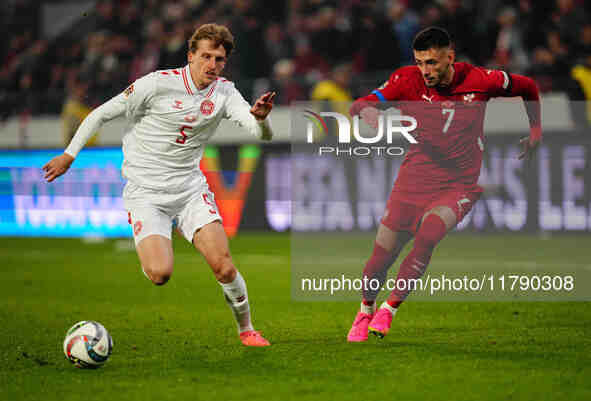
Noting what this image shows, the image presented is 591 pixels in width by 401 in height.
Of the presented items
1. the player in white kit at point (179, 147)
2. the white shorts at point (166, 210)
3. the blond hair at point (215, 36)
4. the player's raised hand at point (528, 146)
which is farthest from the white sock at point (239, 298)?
the player's raised hand at point (528, 146)

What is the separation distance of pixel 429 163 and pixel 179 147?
1792 mm

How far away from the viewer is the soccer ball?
5.71 metres

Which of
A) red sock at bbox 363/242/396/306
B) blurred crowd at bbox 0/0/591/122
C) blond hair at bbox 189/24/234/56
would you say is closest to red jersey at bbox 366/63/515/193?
red sock at bbox 363/242/396/306

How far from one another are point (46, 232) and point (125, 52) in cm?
425

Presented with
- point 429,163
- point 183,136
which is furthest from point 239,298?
point 429,163

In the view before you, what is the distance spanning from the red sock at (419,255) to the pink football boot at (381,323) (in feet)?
0.26

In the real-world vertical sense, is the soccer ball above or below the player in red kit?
below

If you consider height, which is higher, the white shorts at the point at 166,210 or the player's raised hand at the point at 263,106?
the player's raised hand at the point at 263,106

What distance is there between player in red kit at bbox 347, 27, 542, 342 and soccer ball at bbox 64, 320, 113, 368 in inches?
71.9

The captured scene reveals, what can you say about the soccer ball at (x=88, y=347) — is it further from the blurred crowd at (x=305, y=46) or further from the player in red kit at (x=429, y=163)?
the blurred crowd at (x=305, y=46)

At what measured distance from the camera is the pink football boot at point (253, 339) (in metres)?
6.55

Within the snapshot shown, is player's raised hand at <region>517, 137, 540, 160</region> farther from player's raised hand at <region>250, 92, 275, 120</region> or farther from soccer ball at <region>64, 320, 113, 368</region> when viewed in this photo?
soccer ball at <region>64, 320, 113, 368</region>

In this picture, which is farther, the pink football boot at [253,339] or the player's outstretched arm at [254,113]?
the pink football boot at [253,339]

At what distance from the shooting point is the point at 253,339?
6.58 m
